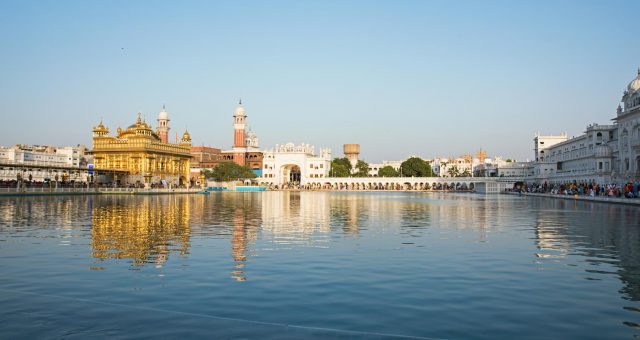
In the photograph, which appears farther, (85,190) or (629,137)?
(85,190)

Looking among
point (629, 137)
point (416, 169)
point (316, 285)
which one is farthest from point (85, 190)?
point (416, 169)

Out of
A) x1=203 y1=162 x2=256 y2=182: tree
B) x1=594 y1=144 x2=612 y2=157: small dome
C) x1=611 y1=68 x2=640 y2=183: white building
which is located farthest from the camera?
x1=203 y1=162 x2=256 y2=182: tree

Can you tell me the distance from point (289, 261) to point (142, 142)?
239 feet

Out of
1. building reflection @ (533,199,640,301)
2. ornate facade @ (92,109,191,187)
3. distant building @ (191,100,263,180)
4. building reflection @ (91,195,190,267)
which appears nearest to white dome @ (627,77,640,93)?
building reflection @ (533,199,640,301)

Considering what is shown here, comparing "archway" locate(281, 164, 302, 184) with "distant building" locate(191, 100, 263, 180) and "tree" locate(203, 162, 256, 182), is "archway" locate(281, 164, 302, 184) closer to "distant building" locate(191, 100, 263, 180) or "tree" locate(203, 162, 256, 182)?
"distant building" locate(191, 100, 263, 180)

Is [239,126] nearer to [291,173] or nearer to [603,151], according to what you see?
[291,173]

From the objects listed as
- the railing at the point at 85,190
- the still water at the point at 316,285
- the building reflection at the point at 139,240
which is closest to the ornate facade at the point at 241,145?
the railing at the point at 85,190

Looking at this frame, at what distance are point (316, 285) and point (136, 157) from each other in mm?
75904

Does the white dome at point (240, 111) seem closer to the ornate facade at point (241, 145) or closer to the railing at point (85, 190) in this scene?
the ornate facade at point (241, 145)

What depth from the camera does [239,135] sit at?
14950cm

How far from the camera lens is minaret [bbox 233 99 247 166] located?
14825 cm

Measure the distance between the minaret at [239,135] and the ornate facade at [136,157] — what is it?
A: 195ft

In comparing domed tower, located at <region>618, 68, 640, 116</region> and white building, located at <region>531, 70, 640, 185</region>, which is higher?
domed tower, located at <region>618, 68, 640, 116</region>

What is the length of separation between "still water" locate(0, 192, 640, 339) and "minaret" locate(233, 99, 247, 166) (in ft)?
426
